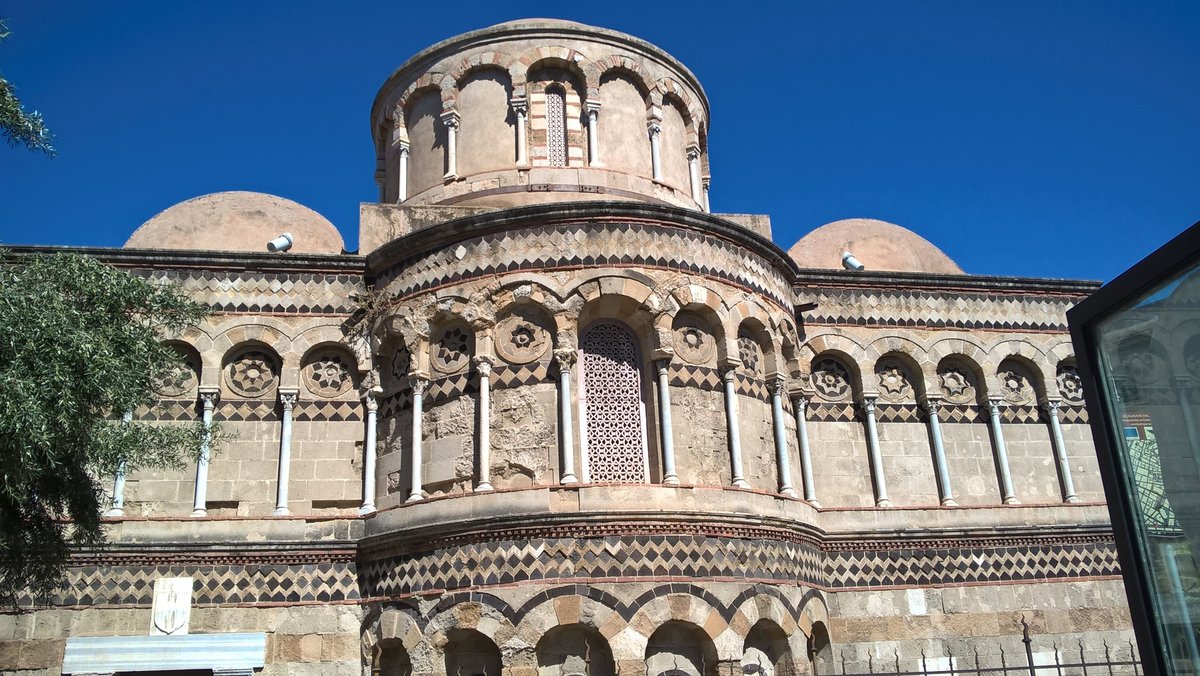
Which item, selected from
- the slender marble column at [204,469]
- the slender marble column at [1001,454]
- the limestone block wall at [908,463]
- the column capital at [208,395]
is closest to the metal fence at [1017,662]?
the slender marble column at [1001,454]

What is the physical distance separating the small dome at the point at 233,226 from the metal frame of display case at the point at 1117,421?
45.6 feet

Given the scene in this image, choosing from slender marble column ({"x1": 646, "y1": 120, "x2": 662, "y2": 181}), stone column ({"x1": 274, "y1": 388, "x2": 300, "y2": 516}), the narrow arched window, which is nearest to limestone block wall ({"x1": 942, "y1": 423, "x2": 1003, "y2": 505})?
slender marble column ({"x1": 646, "y1": 120, "x2": 662, "y2": 181})

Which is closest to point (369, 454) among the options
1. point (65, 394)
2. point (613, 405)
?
point (613, 405)

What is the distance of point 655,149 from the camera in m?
16.8

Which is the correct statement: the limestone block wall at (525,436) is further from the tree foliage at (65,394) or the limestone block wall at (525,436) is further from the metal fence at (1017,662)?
the metal fence at (1017,662)

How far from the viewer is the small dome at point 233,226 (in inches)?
672

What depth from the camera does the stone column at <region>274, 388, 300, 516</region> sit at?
1350cm

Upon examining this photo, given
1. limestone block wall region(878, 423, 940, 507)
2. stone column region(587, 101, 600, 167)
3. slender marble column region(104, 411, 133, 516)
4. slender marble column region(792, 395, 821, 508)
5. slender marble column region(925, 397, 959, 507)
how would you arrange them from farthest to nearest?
stone column region(587, 101, 600, 167) → limestone block wall region(878, 423, 940, 507) → slender marble column region(925, 397, 959, 507) → slender marble column region(792, 395, 821, 508) → slender marble column region(104, 411, 133, 516)

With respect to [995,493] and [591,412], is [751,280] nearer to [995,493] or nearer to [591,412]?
[591,412]

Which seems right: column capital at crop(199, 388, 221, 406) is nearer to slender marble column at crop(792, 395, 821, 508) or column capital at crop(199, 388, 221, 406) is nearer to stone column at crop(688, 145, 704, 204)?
slender marble column at crop(792, 395, 821, 508)

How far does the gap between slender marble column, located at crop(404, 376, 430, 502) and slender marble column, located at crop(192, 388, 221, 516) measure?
273 cm

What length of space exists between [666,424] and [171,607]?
21.6 ft

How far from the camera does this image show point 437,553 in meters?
12.1

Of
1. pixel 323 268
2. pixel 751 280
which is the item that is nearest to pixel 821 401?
pixel 751 280
